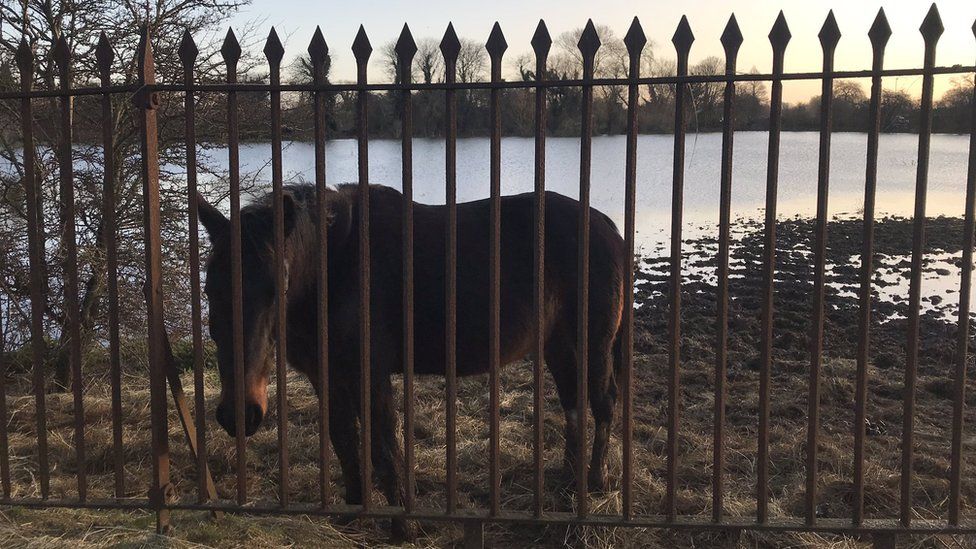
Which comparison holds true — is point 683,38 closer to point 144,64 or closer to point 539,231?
point 539,231

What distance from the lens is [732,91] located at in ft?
9.64

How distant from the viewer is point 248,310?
3.21 meters

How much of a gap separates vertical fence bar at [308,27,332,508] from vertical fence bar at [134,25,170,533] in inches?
30.5

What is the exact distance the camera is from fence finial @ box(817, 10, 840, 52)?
9.51ft

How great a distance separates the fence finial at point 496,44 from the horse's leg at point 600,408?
1998 mm

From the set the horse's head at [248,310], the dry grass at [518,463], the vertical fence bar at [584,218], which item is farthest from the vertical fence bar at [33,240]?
the vertical fence bar at [584,218]

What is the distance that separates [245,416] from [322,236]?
3.00 ft

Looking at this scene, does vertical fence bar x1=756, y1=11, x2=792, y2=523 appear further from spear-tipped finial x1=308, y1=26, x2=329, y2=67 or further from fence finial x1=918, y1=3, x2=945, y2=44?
spear-tipped finial x1=308, y1=26, x2=329, y2=67

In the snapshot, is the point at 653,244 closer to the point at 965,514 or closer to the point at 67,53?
the point at 965,514

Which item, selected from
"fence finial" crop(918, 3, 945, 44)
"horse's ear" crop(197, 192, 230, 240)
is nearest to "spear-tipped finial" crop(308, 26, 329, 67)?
"horse's ear" crop(197, 192, 230, 240)

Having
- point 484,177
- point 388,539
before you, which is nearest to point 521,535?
point 388,539

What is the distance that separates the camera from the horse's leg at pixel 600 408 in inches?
169

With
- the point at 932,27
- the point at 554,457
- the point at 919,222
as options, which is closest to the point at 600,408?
the point at 554,457

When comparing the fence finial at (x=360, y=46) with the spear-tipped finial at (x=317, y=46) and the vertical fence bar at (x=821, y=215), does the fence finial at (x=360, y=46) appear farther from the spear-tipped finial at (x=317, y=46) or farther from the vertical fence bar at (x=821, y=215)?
the vertical fence bar at (x=821, y=215)
